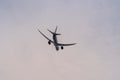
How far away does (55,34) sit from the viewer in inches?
5017

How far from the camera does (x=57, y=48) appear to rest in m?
126

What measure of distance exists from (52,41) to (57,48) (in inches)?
234

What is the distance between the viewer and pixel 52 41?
124 meters

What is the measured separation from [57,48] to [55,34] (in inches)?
378

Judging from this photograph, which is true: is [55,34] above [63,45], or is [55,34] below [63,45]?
above

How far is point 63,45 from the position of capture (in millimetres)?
127688

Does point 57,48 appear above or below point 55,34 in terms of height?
below

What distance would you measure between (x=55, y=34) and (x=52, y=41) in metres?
5.99

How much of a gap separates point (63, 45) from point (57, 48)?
4830 mm
